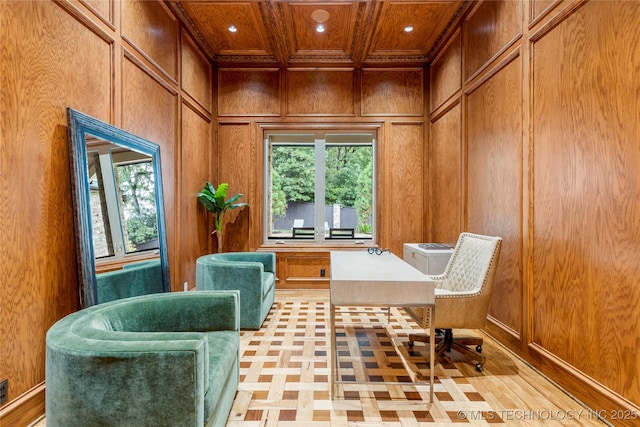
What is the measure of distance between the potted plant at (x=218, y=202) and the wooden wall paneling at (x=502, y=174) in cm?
310

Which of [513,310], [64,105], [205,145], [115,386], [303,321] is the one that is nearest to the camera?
[115,386]

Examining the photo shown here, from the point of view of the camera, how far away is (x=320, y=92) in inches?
193

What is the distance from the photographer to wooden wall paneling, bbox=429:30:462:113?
3869mm

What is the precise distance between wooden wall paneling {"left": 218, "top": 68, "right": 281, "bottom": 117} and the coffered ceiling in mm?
177

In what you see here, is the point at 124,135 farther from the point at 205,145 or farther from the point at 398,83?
the point at 398,83

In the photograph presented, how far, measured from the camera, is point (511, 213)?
2.78 metres

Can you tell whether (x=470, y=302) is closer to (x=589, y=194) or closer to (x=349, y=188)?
(x=589, y=194)

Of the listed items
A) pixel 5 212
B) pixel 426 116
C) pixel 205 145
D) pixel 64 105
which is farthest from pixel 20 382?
pixel 426 116

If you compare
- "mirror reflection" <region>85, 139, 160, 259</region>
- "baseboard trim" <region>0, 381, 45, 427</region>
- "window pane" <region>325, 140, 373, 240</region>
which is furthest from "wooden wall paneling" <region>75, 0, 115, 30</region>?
"window pane" <region>325, 140, 373, 240</region>

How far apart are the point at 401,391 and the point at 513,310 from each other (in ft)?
4.39

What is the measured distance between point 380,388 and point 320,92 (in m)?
4.11

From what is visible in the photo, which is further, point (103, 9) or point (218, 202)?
point (218, 202)

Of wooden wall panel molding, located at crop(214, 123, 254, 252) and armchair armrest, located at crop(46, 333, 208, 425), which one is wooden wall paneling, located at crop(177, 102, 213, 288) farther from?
armchair armrest, located at crop(46, 333, 208, 425)

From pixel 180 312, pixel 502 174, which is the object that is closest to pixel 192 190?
pixel 180 312
